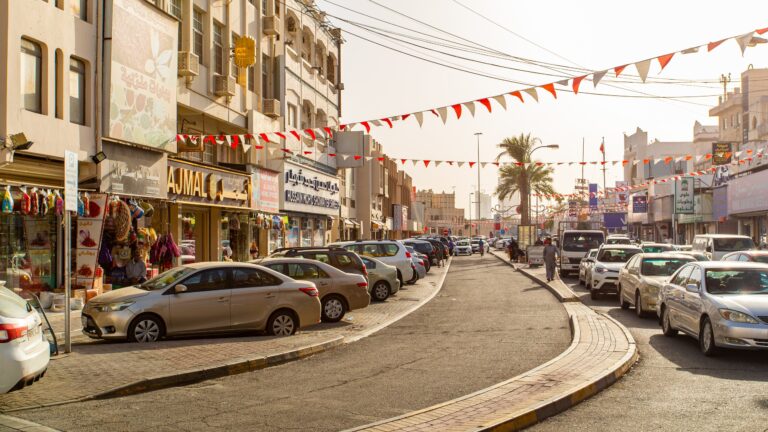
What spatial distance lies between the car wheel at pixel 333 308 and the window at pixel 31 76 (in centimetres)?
759

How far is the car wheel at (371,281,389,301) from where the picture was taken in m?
24.4

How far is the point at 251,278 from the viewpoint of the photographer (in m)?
15.0

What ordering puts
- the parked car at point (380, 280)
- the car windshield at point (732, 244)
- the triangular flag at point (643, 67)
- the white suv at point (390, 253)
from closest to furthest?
1. the triangular flag at point (643, 67)
2. the parked car at point (380, 280)
3. the car windshield at point (732, 244)
4. the white suv at point (390, 253)

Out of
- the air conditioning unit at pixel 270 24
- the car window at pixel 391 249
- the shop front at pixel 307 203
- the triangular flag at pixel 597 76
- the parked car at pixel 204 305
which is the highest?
the air conditioning unit at pixel 270 24

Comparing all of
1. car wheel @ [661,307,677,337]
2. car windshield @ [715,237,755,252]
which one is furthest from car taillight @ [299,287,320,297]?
car windshield @ [715,237,755,252]

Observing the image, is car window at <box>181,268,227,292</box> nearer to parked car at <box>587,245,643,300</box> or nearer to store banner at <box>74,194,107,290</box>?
store banner at <box>74,194,107,290</box>

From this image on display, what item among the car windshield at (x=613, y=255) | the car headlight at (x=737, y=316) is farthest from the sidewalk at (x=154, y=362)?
the car windshield at (x=613, y=255)

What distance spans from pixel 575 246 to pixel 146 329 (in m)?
27.6

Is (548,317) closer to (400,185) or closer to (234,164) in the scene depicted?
(234,164)

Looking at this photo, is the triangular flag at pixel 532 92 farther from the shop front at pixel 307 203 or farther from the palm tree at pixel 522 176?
the palm tree at pixel 522 176

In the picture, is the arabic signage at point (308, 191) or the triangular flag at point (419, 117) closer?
the triangular flag at point (419, 117)

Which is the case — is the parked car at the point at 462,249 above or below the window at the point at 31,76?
below

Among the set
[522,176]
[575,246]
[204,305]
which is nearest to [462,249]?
[522,176]

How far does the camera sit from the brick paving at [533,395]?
24.2 ft
